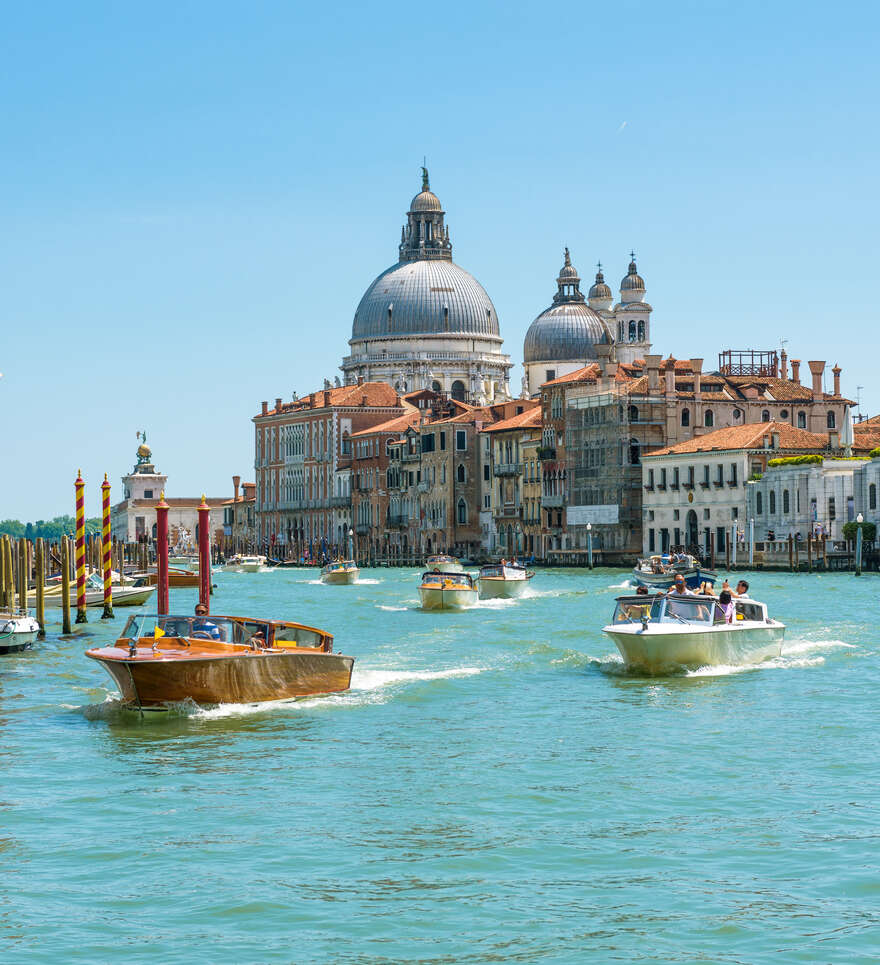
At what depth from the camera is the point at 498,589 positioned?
56.8m

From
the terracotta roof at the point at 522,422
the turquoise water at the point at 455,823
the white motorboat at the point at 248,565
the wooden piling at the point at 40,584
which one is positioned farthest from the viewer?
the white motorboat at the point at 248,565

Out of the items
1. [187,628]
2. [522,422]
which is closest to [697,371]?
[522,422]

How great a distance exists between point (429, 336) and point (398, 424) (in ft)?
77.9

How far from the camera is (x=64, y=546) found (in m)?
39.4

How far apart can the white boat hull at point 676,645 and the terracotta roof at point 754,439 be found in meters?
58.6

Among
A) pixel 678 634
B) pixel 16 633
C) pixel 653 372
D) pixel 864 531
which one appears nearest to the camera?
pixel 678 634

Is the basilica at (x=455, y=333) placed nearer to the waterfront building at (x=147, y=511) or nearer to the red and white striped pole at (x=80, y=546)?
the waterfront building at (x=147, y=511)

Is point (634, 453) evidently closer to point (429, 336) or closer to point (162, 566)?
point (429, 336)

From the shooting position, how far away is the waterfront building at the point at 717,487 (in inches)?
3280

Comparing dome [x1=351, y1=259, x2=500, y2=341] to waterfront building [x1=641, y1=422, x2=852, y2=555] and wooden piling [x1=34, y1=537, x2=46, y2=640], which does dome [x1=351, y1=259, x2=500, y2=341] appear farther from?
wooden piling [x1=34, y1=537, x2=46, y2=640]

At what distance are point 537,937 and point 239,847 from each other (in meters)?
3.47

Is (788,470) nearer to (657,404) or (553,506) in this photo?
(657,404)

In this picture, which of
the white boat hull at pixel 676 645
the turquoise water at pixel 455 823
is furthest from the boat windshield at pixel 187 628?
the white boat hull at pixel 676 645

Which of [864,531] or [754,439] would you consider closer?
[864,531]
